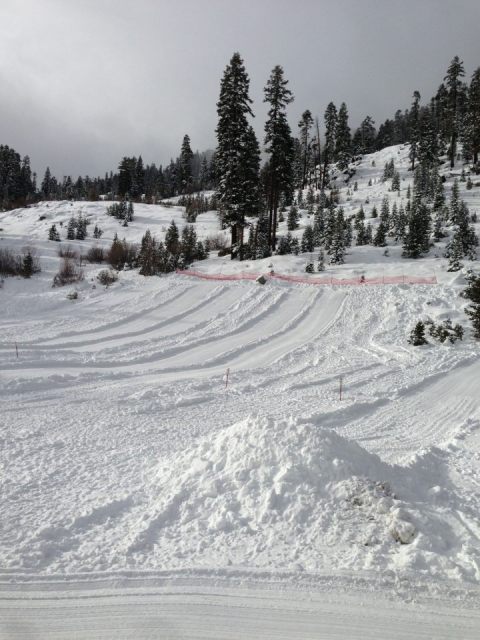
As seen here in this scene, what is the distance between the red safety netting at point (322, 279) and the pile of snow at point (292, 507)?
53.0ft

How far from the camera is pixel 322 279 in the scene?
77.9 feet

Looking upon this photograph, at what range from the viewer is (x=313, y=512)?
19.2 feet

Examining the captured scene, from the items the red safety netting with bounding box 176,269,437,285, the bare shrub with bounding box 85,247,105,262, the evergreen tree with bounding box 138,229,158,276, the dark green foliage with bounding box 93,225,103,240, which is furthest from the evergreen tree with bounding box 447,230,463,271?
the dark green foliage with bounding box 93,225,103,240

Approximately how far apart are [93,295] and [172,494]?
59.8 ft

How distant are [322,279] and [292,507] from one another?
19059 millimetres

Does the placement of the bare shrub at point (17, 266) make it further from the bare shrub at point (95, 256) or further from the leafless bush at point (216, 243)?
the leafless bush at point (216, 243)

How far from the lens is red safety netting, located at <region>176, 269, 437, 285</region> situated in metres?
21.9

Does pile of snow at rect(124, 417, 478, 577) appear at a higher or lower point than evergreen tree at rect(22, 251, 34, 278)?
lower

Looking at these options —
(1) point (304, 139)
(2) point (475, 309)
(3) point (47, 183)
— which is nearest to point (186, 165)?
(1) point (304, 139)

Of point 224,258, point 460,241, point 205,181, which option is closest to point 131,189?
point 205,181

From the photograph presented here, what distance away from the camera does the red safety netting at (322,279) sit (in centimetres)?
2189

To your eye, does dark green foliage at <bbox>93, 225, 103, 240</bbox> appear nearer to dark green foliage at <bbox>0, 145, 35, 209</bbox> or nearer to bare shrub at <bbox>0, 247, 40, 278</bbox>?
bare shrub at <bbox>0, 247, 40, 278</bbox>

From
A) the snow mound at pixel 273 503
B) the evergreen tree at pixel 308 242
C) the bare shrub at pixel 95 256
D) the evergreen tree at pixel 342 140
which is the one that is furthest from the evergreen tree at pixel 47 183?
the snow mound at pixel 273 503

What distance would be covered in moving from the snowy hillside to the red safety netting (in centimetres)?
86
